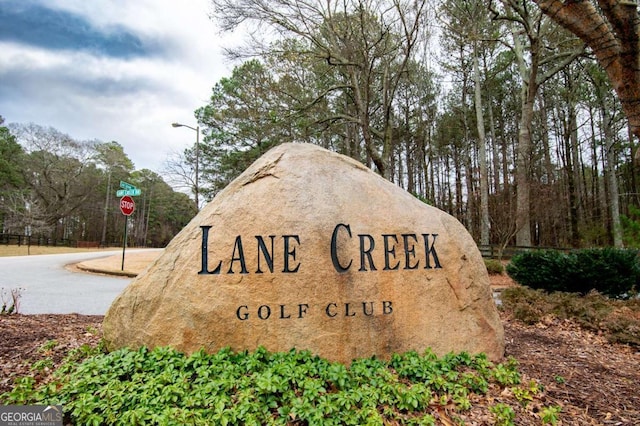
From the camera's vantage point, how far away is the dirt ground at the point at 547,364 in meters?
A: 2.91

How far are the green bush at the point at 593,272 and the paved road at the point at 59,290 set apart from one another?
9520 mm

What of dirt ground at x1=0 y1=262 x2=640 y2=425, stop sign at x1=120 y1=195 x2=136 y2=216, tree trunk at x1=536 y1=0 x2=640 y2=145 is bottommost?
dirt ground at x1=0 y1=262 x2=640 y2=425

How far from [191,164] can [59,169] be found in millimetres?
Result: 22425

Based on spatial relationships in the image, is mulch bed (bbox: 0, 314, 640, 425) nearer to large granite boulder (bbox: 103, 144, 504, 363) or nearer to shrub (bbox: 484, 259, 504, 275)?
large granite boulder (bbox: 103, 144, 504, 363)

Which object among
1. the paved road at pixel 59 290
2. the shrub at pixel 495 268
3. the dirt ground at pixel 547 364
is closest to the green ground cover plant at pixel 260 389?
the dirt ground at pixel 547 364

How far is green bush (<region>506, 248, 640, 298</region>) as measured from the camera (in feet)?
25.6

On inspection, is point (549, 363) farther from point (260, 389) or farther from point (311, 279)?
point (260, 389)

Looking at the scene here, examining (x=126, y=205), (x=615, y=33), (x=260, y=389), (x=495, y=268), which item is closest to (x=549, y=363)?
(x=260, y=389)

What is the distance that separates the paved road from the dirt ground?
5.58ft

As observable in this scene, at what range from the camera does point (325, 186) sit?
388cm

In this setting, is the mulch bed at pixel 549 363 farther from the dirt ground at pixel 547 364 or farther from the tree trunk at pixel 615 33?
the tree trunk at pixel 615 33

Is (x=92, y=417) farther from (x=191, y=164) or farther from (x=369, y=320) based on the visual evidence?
(x=191, y=164)

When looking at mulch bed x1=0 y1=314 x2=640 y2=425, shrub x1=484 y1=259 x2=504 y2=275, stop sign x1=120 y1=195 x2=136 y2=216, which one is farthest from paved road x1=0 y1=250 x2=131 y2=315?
shrub x1=484 y1=259 x2=504 y2=275

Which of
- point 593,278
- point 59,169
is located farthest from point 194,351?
point 59,169
